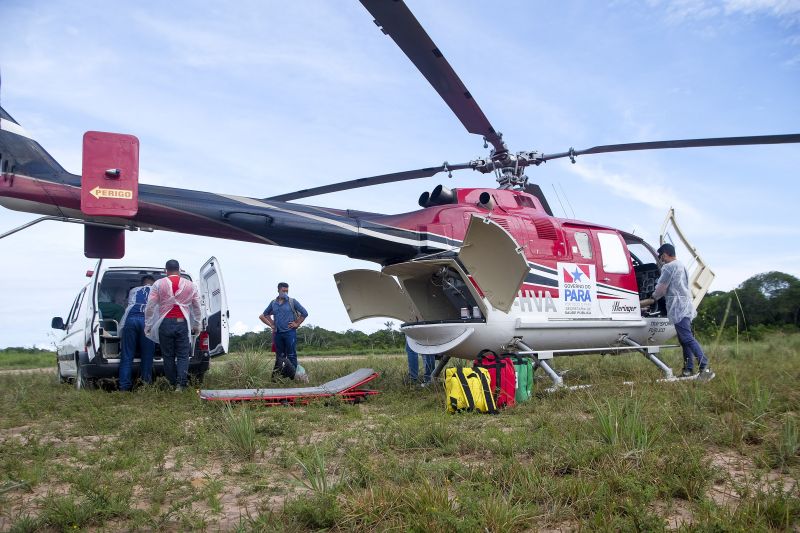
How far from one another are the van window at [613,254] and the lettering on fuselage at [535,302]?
1.29 m

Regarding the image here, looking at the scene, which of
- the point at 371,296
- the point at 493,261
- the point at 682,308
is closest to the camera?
the point at 493,261

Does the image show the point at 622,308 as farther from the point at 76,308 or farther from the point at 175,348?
the point at 76,308

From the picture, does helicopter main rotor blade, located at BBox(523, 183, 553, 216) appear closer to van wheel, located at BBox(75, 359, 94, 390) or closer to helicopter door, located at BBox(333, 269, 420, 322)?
helicopter door, located at BBox(333, 269, 420, 322)

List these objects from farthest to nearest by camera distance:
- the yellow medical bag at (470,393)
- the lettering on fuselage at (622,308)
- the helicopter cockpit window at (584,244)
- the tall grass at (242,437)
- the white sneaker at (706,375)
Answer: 1. the lettering on fuselage at (622,308)
2. the helicopter cockpit window at (584,244)
3. the white sneaker at (706,375)
4. the yellow medical bag at (470,393)
5. the tall grass at (242,437)

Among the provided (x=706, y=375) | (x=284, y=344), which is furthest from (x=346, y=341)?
(x=706, y=375)

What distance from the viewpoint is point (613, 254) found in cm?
905

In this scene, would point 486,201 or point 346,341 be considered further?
point 346,341

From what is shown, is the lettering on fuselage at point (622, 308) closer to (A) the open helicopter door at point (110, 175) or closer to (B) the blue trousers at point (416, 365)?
(B) the blue trousers at point (416, 365)

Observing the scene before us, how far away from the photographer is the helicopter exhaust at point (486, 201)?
26.8 ft

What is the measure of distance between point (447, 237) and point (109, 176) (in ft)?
13.6

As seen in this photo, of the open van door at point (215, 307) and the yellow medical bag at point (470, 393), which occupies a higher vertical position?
the open van door at point (215, 307)

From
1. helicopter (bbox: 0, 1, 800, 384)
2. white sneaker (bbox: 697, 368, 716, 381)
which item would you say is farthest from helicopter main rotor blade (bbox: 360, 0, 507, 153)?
white sneaker (bbox: 697, 368, 716, 381)

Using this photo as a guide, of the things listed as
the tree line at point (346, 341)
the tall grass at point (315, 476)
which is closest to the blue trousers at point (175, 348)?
the tall grass at point (315, 476)

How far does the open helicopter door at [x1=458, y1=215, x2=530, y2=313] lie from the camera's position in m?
7.14
